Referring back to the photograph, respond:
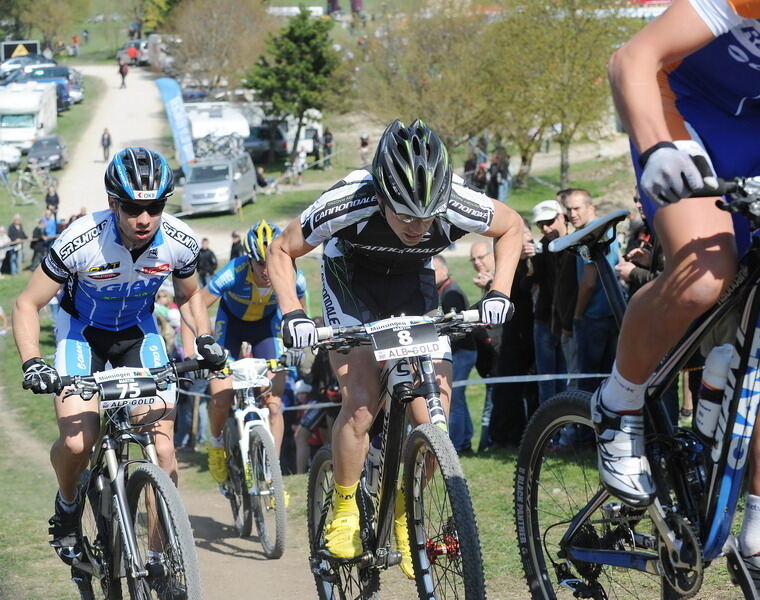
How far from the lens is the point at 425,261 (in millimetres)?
5848

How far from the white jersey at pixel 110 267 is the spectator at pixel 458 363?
3941 millimetres

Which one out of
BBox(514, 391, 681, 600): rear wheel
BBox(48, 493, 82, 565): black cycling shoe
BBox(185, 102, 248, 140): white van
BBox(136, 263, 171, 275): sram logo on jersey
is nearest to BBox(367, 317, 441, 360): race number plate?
BBox(514, 391, 681, 600): rear wheel

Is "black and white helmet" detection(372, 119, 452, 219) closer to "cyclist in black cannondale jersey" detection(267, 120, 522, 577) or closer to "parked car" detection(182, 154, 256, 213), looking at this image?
"cyclist in black cannondale jersey" detection(267, 120, 522, 577)

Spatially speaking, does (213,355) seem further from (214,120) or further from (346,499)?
(214,120)

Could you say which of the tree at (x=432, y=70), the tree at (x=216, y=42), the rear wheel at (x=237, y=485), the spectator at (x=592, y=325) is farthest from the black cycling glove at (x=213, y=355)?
the tree at (x=216, y=42)

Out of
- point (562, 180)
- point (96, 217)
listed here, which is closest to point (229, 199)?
point (562, 180)

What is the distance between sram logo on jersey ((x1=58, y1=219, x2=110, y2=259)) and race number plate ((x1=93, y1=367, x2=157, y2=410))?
777 millimetres

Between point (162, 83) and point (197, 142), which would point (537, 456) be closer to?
point (197, 142)

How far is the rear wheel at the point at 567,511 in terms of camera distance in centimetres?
427

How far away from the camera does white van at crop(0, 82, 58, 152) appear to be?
50.1 meters

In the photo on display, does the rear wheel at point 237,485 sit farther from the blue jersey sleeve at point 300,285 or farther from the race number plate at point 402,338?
the race number plate at point 402,338

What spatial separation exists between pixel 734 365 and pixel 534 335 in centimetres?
619

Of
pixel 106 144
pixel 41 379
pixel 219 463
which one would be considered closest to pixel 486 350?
pixel 219 463

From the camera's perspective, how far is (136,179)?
18.7 feet
